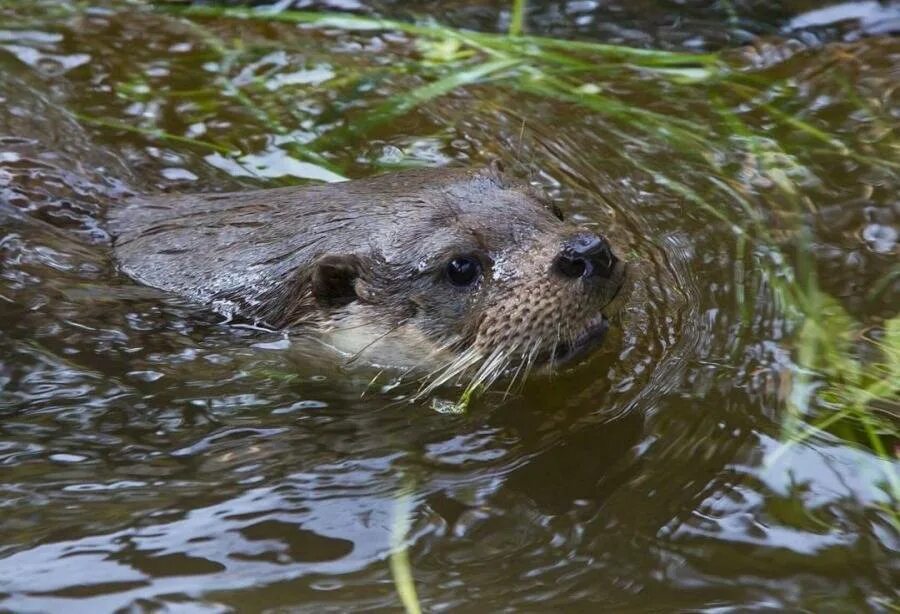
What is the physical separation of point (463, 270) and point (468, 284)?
0.05 metres

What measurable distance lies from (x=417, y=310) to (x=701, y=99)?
2.01m

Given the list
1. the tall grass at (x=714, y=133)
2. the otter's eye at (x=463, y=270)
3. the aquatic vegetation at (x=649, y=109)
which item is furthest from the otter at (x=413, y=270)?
the tall grass at (x=714, y=133)

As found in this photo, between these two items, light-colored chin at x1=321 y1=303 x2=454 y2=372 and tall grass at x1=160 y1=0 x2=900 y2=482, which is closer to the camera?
tall grass at x1=160 y1=0 x2=900 y2=482

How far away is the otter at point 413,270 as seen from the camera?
3.38m

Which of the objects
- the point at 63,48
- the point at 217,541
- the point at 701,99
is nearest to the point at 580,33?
the point at 701,99

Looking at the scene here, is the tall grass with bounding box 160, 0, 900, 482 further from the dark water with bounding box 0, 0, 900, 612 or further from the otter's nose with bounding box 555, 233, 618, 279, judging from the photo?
the otter's nose with bounding box 555, 233, 618, 279

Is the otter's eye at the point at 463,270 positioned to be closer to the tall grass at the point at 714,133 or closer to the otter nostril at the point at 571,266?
the otter nostril at the point at 571,266

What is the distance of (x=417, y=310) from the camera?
11.6ft

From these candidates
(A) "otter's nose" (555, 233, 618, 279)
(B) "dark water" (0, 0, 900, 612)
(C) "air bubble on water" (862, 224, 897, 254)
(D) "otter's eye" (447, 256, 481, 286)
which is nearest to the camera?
(B) "dark water" (0, 0, 900, 612)

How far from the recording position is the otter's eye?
11.4 feet

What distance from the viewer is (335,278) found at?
11.6ft

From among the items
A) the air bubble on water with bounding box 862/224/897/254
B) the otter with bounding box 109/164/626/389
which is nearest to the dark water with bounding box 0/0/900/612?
the air bubble on water with bounding box 862/224/897/254

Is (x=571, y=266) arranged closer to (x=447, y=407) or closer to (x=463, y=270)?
(x=463, y=270)

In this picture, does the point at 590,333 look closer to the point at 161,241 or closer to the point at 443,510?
the point at 443,510
